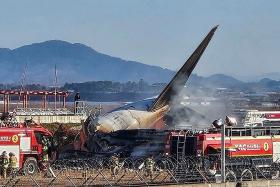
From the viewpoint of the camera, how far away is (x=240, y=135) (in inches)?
1890

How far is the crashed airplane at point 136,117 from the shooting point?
61978mm

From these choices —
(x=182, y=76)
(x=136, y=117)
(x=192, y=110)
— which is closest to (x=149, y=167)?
(x=136, y=117)

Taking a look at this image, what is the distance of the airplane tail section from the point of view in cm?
7281

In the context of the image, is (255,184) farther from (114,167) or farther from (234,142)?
(234,142)

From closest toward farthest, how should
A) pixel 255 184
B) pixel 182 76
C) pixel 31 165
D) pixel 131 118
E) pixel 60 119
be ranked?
pixel 255 184 → pixel 31 165 → pixel 131 118 → pixel 182 76 → pixel 60 119

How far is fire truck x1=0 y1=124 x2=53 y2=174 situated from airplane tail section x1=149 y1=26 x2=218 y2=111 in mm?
25095

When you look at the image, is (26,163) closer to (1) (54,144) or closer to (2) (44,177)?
(1) (54,144)

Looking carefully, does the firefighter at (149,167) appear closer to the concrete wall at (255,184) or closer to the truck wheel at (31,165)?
the concrete wall at (255,184)

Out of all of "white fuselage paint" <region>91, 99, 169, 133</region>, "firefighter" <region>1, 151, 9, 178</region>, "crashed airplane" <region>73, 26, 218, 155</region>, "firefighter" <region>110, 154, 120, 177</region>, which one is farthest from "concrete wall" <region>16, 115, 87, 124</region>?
"firefighter" <region>110, 154, 120, 177</region>

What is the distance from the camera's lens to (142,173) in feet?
131

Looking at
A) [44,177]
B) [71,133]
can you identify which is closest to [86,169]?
[44,177]

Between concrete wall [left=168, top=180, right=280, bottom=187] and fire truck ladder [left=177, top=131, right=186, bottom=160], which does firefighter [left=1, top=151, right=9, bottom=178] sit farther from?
concrete wall [left=168, top=180, right=280, bottom=187]

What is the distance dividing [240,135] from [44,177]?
13.6m

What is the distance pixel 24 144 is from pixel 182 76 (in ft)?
95.1
